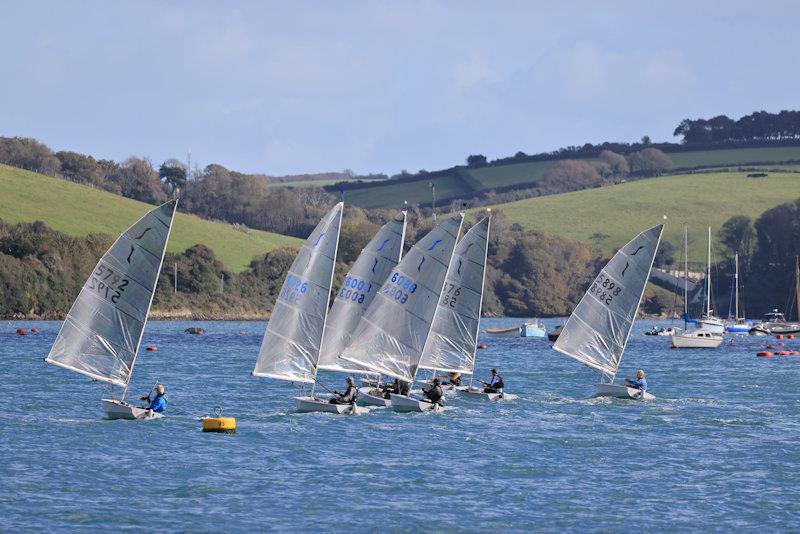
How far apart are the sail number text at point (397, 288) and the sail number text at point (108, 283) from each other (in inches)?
461

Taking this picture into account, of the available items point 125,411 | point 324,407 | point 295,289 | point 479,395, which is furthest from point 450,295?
point 125,411

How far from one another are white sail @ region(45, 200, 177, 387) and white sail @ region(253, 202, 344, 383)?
558cm

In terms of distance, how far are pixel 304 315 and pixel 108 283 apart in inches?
299

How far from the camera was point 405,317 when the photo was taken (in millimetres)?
54031

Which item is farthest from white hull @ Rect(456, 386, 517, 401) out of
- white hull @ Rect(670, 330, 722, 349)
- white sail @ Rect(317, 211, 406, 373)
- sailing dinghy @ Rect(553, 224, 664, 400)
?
white hull @ Rect(670, 330, 722, 349)

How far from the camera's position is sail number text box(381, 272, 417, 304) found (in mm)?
53875

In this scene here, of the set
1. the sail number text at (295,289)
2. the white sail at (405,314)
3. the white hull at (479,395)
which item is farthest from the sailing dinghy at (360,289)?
the sail number text at (295,289)

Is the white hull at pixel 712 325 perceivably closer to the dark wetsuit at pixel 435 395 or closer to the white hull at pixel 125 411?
the dark wetsuit at pixel 435 395

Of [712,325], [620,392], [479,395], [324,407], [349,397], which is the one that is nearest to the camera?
[349,397]

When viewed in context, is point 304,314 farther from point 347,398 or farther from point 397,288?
point 397,288

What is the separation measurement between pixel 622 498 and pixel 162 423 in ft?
63.0

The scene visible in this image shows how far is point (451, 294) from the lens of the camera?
5909 centimetres

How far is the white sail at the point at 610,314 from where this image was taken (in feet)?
200

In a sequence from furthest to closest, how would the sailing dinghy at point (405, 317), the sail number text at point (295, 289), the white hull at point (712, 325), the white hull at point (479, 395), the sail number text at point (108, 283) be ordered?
1. the white hull at point (712, 325)
2. the white hull at point (479, 395)
3. the sailing dinghy at point (405, 317)
4. the sail number text at point (295, 289)
5. the sail number text at point (108, 283)
